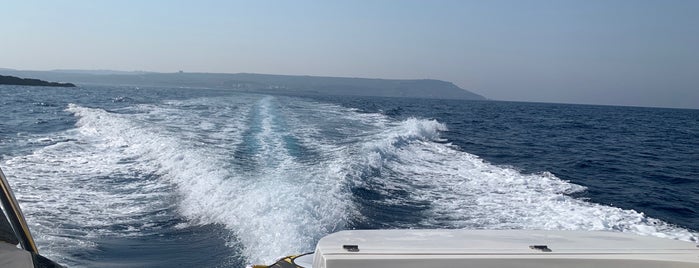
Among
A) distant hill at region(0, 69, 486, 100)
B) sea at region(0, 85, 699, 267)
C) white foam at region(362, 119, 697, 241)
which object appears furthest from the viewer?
distant hill at region(0, 69, 486, 100)

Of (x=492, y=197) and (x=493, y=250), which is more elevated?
(x=493, y=250)

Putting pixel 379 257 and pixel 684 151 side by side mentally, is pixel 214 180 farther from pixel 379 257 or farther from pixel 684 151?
pixel 684 151

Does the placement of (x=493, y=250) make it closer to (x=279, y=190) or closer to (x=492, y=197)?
(x=279, y=190)

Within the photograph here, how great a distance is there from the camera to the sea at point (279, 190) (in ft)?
20.8

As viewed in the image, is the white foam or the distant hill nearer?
the white foam

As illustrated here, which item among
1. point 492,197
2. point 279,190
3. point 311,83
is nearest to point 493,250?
point 279,190

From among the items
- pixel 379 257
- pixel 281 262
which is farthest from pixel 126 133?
pixel 379 257

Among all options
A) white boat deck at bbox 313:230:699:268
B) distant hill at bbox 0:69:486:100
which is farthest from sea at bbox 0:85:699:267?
distant hill at bbox 0:69:486:100

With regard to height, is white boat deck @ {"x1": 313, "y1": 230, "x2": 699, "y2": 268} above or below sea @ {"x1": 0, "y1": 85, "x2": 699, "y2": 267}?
above

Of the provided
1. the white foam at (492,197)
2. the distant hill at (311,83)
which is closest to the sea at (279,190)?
the white foam at (492,197)

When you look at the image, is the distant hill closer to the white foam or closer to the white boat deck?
the white foam

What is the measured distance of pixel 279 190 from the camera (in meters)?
8.48

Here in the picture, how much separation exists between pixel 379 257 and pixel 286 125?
16368mm

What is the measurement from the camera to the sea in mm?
6344
